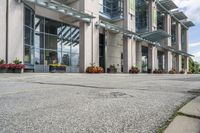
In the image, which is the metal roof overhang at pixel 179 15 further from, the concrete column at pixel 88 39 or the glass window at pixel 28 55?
the glass window at pixel 28 55

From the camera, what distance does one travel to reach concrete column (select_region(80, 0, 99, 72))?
24.6 meters

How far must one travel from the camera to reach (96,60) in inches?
1037

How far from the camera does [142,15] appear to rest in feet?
132

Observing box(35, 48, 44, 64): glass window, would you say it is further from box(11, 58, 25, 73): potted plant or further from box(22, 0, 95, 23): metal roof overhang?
box(11, 58, 25, 73): potted plant

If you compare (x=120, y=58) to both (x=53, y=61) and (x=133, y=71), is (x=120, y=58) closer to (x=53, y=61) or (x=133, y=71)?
(x=133, y=71)

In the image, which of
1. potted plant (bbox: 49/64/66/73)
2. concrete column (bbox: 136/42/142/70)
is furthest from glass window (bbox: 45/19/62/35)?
concrete column (bbox: 136/42/142/70)

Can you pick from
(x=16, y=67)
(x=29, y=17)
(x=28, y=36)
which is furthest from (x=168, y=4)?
(x=16, y=67)

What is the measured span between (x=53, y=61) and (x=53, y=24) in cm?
392

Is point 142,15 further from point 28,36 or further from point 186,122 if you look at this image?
point 186,122

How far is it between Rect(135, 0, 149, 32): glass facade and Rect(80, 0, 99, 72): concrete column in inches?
561

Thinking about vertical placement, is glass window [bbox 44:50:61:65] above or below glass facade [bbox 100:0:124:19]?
below

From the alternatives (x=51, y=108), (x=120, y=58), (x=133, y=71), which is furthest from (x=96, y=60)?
(x=51, y=108)

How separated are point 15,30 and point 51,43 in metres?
7.81

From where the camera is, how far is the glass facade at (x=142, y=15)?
3928 cm
